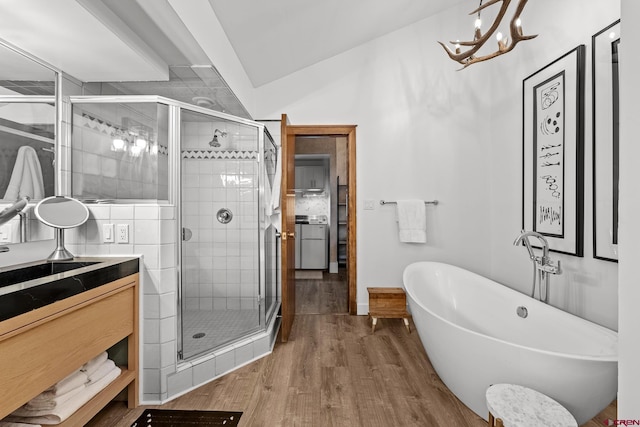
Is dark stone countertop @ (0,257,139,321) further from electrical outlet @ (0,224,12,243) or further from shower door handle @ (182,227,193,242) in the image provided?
shower door handle @ (182,227,193,242)

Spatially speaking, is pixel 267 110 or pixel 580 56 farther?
pixel 267 110

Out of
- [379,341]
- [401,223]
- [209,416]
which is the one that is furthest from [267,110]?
[209,416]

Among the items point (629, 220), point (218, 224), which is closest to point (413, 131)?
point (218, 224)

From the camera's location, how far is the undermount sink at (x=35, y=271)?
147 centimetres

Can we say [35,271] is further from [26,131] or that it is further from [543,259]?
[543,259]

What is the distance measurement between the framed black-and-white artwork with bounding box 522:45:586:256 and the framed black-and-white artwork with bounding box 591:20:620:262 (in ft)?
0.35

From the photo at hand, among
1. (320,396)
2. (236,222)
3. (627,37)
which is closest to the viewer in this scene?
(627,37)

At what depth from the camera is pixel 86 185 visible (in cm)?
189

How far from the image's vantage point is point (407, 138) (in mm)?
3264

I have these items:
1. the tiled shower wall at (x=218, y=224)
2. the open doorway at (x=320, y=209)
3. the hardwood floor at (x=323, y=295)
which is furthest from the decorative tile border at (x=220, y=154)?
the open doorway at (x=320, y=209)

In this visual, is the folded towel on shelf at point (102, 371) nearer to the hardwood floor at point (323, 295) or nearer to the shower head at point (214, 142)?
the shower head at point (214, 142)

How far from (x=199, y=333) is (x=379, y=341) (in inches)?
56.3

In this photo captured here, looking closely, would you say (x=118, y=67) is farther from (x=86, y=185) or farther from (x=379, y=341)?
(x=379, y=341)

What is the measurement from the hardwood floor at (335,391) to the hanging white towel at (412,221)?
0.96 meters
